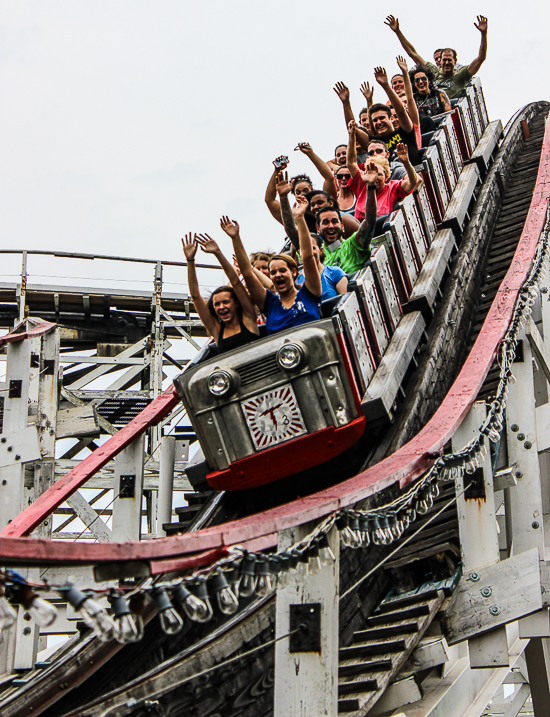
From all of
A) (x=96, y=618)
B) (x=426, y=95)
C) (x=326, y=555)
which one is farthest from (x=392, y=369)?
(x=426, y=95)

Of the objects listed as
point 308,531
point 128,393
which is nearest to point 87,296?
point 128,393

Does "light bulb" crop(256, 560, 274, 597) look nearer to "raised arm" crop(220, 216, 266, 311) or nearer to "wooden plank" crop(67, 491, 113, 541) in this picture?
"raised arm" crop(220, 216, 266, 311)

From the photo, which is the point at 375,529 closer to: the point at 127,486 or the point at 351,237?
the point at 127,486

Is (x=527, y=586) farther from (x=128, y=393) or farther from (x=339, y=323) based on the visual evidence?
(x=128, y=393)

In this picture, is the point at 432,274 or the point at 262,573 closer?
the point at 262,573

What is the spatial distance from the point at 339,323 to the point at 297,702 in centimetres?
232

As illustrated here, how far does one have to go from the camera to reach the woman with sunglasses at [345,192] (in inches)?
307

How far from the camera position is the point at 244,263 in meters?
4.81

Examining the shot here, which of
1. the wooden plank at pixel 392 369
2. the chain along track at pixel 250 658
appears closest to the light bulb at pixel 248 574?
the chain along track at pixel 250 658

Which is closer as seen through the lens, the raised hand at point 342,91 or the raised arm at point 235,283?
the raised arm at point 235,283

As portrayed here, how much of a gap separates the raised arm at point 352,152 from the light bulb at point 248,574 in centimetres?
558

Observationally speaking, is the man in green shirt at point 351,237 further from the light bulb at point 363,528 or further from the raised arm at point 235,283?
the light bulb at point 363,528

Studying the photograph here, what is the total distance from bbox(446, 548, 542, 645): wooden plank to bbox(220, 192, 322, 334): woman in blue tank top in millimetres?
1798

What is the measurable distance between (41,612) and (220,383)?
105 inches
